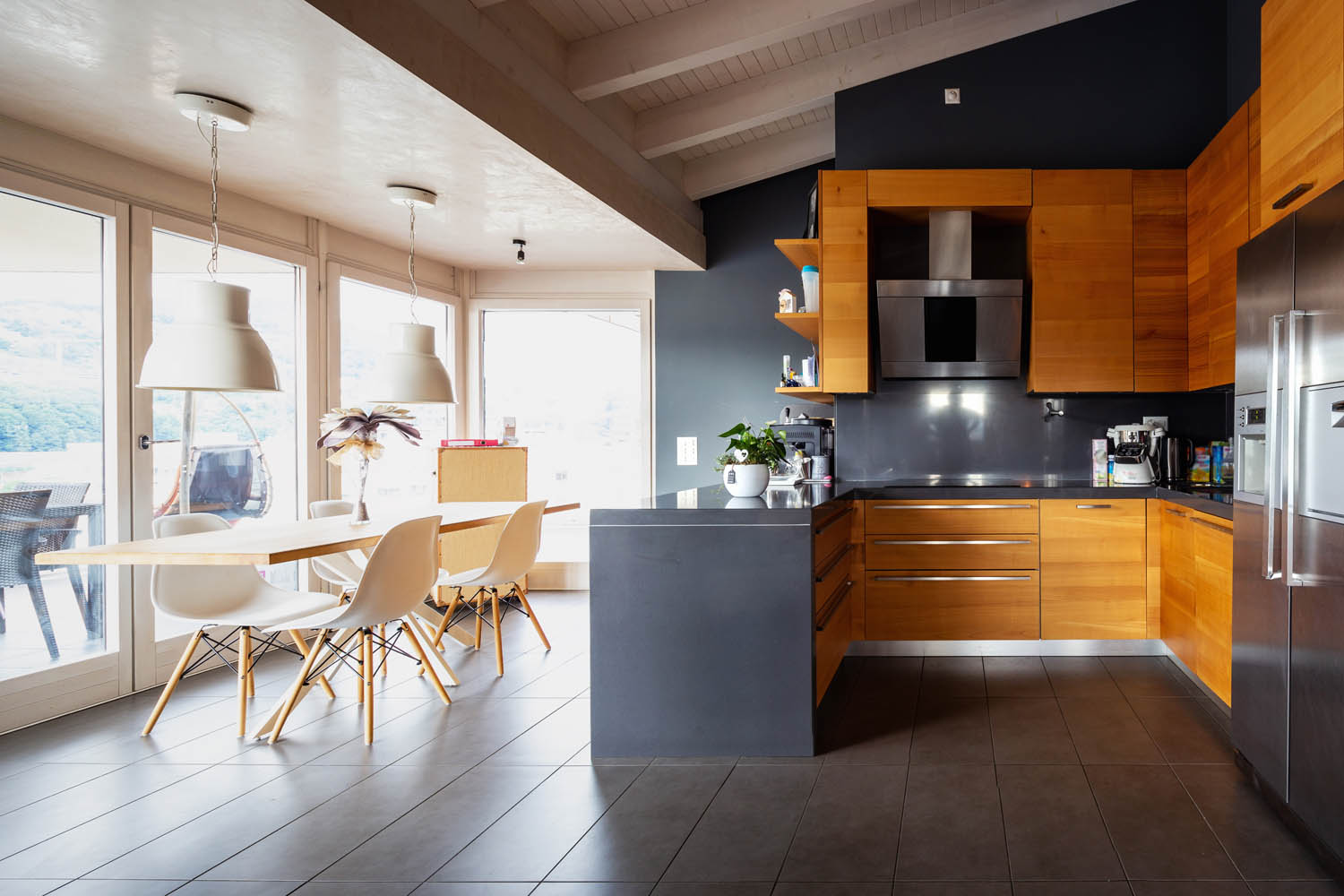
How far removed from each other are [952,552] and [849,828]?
222cm

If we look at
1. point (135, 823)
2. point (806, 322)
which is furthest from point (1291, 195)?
point (135, 823)

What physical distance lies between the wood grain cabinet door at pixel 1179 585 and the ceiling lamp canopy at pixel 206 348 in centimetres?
376

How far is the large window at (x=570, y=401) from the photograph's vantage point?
648 cm

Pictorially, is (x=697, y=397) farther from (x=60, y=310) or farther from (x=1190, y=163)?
(x=60, y=310)

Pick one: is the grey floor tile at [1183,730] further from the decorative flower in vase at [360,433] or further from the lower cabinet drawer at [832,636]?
the decorative flower in vase at [360,433]

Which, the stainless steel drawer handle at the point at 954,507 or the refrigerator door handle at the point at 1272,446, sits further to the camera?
the stainless steel drawer handle at the point at 954,507

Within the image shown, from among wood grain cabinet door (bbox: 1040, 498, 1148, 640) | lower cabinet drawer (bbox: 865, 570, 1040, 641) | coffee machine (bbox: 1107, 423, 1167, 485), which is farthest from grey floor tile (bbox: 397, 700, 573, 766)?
coffee machine (bbox: 1107, 423, 1167, 485)

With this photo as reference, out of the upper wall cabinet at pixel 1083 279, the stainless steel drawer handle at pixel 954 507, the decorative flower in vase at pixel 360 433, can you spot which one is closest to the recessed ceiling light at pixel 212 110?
the decorative flower in vase at pixel 360 433

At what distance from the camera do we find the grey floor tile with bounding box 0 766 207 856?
2.45 metres

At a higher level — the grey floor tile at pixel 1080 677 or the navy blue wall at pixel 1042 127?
the navy blue wall at pixel 1042 127

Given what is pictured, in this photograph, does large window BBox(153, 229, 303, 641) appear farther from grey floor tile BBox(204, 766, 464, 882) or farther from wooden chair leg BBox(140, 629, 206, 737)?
grey floor tile BBox(204, 766, 464, 882)

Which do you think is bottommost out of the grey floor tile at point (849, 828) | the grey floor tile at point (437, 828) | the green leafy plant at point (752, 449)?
the grey floor tile at point (437, 828)

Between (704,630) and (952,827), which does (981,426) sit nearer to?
(704,630)

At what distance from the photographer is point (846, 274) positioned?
15.4 feet
